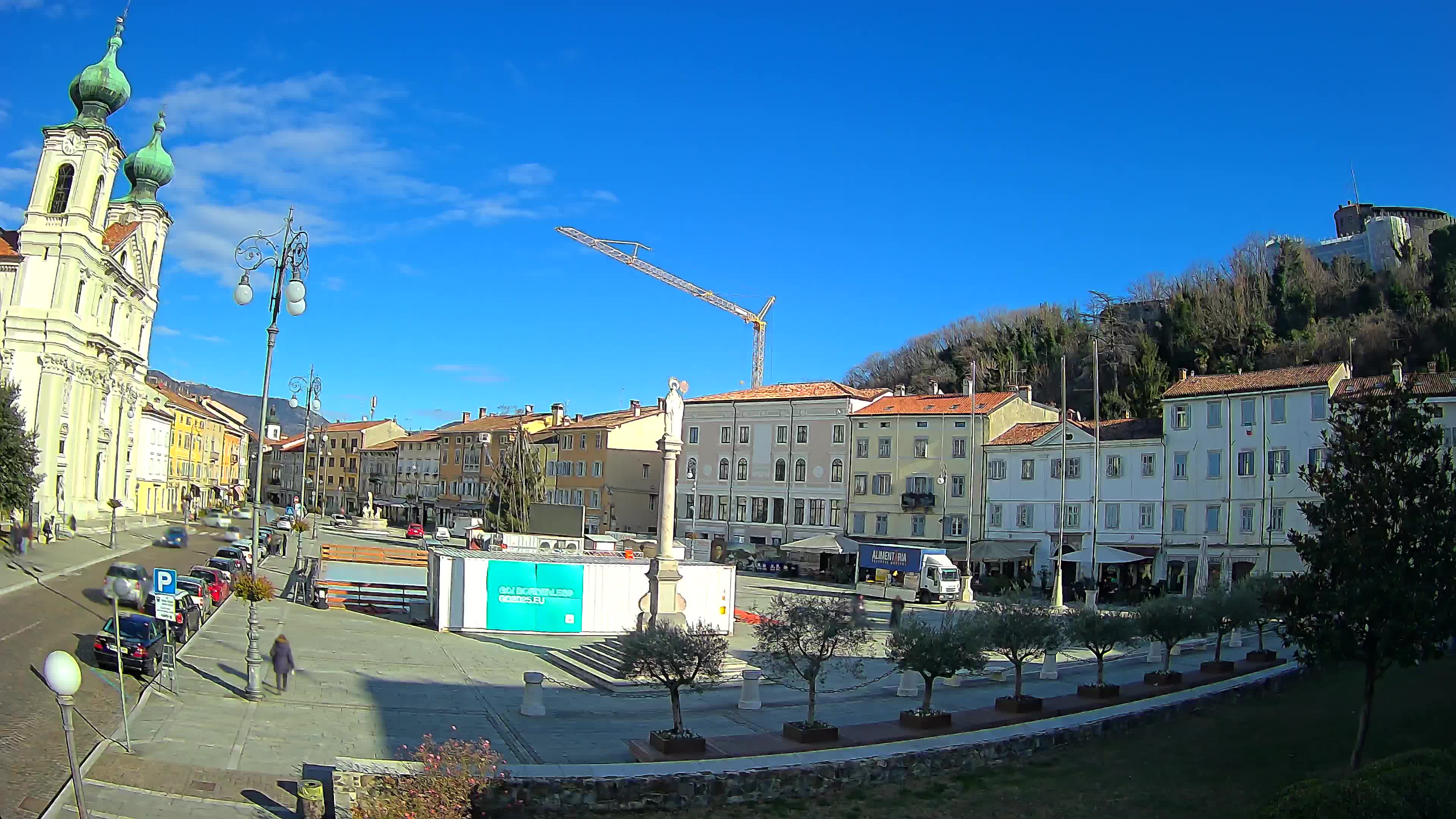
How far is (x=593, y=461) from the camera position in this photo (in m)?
79.9

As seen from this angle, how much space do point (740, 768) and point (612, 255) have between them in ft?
391

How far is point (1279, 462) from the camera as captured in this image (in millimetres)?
47688

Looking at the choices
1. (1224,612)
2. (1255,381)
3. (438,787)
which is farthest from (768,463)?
(438,787)

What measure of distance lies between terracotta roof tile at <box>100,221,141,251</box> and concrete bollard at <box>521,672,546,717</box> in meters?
62.4

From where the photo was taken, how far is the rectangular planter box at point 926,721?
56.9 feet

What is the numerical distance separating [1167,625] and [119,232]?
75188 millimetres

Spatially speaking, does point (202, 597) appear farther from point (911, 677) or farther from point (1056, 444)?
point (1056, 444)

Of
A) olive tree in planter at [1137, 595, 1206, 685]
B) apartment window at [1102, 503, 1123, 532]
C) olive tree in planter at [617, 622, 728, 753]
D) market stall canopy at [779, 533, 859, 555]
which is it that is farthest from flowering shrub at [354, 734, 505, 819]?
apartment window at [1102, 503, 1123, 532]

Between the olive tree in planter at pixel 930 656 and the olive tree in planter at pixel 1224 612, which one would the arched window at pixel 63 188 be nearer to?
the olive tree in planter at pixel 930 656

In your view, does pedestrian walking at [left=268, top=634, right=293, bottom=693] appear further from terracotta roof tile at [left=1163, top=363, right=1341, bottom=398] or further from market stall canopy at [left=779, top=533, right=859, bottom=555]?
terracotta roof tile at [left=1163, top=363, right=1341, bottom=398]

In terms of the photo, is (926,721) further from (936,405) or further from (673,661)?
(936,405)

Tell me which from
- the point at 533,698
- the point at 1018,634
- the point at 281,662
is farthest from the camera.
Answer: the point at 281,662

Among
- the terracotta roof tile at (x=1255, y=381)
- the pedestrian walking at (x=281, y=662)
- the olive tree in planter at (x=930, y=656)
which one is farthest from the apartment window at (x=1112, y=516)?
the pedestrian walking at (x=281, y=662)

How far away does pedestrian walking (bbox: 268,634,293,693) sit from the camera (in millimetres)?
20469
